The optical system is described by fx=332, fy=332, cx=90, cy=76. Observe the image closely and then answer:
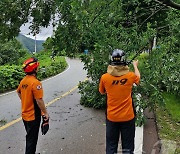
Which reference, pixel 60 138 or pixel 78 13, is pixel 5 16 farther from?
pixel 60 138

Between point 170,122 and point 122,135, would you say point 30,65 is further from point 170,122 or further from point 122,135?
point 170,122

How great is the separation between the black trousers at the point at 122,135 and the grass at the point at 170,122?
1.72 m

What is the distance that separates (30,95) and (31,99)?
0.22 feet

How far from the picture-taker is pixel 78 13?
21.6 ft

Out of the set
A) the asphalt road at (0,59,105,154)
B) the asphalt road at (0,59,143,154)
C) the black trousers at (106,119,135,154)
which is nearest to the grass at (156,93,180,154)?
the asphalt road at (0,59,143,154)

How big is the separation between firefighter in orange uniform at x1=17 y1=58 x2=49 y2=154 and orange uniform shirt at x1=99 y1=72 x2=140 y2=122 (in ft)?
3.54

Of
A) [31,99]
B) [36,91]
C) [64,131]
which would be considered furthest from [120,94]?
[64,131]

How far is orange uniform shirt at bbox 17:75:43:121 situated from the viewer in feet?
17.3

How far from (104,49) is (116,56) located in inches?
121

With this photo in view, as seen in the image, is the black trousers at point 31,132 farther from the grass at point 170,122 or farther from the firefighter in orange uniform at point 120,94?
the grass at point 170,122

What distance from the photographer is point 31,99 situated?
5.32 metres

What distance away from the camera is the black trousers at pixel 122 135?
16.7 ft

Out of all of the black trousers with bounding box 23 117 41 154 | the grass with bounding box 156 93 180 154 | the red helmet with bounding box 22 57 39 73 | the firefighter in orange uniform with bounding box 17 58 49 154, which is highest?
the red helmet with bounding box 22 57 39 73

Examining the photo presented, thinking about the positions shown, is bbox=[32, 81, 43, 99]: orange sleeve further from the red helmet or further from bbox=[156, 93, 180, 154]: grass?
bbox=[156, 93, 180, 154]: grass
